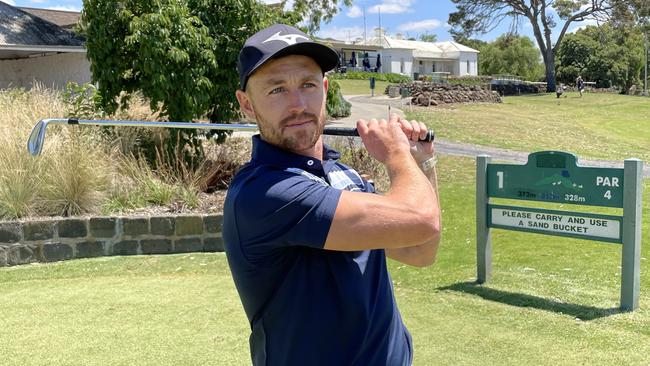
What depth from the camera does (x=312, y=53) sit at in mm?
1731

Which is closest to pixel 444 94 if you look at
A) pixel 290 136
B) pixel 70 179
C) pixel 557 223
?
pixel 70 179

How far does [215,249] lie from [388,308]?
602cm

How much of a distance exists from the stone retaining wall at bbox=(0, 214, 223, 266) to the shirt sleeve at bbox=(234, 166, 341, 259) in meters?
6.12

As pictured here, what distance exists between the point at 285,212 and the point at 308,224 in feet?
0.21

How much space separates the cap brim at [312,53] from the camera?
166 cm

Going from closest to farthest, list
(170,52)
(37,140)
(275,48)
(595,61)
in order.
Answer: (275,48) < (37,140) < (170,52) < (595,61)

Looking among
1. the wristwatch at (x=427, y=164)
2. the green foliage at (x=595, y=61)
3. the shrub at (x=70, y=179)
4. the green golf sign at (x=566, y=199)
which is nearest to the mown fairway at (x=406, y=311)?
the green golf sign at (x=566, y=199)

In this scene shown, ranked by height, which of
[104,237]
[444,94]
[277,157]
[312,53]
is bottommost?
[104,237]

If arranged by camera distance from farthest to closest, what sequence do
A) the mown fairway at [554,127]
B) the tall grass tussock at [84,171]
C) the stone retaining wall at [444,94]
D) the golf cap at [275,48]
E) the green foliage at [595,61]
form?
1. the green foliage at [595,61]
2. the stone retaining wall at [444,94]
3. the mown fairway at [554,127]
4. the tall grass tussock at [84,171]
5. the golf cap at [275,48]

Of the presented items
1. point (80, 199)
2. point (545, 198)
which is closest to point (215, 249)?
point (80, 199)

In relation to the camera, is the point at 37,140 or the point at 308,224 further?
the point at 37,140

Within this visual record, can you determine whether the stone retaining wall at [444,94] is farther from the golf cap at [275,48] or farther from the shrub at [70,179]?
the golf cap at [275,48]

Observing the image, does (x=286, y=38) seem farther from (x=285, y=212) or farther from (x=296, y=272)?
(x=296, y=272)

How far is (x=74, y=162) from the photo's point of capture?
7.73 m
